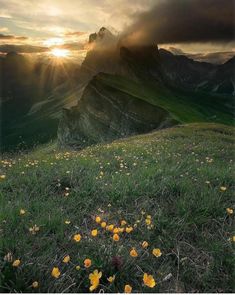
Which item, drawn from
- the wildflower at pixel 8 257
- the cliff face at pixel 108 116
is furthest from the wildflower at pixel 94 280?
the cliff face at pixel 108 116

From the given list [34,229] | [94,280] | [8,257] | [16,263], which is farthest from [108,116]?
[94,280]

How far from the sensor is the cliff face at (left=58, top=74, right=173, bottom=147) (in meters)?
66.6

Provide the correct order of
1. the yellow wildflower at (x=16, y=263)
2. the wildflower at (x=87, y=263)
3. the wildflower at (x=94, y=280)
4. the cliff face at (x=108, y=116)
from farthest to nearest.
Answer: the cliff face at (x=108, y=116), the wildflower at (x=87, y=263), the yellow wildflower at (x=16, y=263), the wildflower at (x=94, y=280)

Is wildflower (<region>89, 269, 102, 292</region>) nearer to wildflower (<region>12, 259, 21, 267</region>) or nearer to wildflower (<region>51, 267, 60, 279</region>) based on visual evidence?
wildflower (<region>51, 267, 60, 279</region>)

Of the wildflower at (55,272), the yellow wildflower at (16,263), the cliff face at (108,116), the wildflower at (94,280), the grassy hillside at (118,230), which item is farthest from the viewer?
the cliff face at (108,116)

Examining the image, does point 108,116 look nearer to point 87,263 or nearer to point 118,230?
point 118,230

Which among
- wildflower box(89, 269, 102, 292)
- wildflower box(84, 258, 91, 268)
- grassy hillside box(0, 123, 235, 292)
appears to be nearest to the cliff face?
grassy hillside box(0, 123, 235, 292)

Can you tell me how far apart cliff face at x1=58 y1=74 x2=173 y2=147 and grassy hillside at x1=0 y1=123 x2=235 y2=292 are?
2117 inches

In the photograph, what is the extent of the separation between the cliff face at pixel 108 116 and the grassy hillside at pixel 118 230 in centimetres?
5377

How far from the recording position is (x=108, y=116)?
235 feet

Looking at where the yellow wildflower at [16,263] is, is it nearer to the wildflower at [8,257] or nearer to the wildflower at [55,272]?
the wildflower at [8,257]

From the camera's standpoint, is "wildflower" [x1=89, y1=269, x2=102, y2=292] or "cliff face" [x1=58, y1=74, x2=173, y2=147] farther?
"cliff face" [x1=58, y1=74, x2=173, y2=147]

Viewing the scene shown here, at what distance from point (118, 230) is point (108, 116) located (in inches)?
2659

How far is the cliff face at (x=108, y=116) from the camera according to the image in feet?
218
